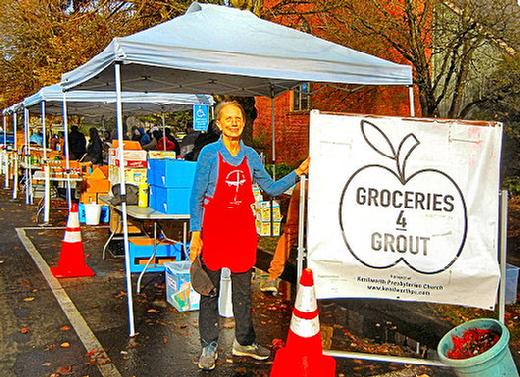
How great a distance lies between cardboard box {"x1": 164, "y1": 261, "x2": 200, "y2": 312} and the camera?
5.69 m

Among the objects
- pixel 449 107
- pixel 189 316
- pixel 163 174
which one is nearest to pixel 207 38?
pixel 163 174

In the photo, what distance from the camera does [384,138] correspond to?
388cm

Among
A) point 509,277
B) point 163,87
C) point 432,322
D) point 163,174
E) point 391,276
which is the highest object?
point 163,87

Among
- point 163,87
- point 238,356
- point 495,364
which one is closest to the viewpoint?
point 495,364

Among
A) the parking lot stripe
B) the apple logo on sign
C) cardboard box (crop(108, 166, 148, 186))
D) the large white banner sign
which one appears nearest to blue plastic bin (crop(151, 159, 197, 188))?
cardboard box (crop(108, 166, 148, 186))

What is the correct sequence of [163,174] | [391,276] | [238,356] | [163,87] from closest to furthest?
[391,276], [238,356], [163,174], [163,87]

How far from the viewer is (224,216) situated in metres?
4.23

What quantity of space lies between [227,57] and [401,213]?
2389 millimetres

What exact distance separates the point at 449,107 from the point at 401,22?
342 centimetres

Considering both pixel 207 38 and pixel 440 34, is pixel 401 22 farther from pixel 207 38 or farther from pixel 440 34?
pixel 207 38

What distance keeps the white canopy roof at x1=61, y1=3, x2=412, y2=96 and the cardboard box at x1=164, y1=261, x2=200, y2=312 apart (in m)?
2.04

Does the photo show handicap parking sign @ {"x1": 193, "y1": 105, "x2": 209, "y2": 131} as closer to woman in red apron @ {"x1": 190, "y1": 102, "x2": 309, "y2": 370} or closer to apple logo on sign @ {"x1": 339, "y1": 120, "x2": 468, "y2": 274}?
woman in red apron @ {"x1": 190, "y1": 102, "x2": 309, "y2": 370}

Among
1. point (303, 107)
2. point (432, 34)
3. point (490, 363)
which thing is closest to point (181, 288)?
point (490, 363)

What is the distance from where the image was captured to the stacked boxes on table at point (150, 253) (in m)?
7.21
